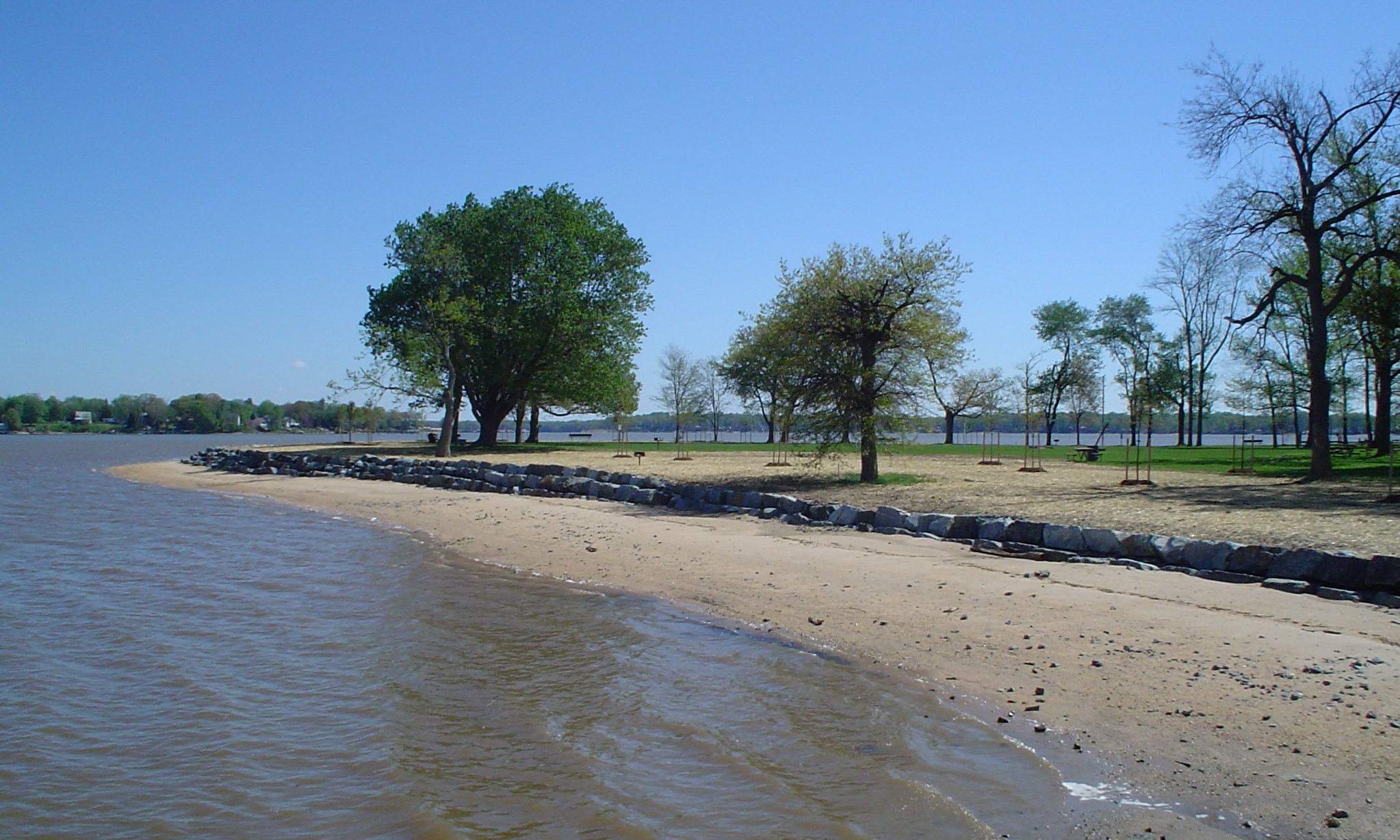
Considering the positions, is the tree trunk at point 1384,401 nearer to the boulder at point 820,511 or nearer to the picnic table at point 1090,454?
the picnic table at point 1090,454

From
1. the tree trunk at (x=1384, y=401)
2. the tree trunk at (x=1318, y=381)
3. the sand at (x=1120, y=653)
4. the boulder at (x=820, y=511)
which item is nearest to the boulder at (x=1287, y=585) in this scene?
the sand at (x=1120, y=653)

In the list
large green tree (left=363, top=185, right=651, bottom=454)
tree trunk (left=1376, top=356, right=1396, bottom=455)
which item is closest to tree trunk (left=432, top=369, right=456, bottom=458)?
large green tree (left=363, top=185, right=651, bottom=454)

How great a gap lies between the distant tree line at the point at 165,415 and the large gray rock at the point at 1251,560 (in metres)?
121

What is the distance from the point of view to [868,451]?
20.8 m

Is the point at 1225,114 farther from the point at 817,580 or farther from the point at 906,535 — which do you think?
the point at 817,580

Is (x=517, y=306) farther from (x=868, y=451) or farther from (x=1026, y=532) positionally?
(x=1026, y=532)

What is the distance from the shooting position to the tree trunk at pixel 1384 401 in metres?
29.4

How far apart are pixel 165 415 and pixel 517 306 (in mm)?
139651

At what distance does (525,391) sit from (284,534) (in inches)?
886

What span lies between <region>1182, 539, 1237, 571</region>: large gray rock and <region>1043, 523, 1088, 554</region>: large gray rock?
1.39 meters

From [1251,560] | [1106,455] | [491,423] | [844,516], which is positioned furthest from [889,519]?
[491,423]

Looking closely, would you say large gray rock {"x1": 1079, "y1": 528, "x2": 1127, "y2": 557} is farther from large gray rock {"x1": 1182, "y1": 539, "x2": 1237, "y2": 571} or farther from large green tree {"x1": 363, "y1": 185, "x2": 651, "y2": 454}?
large green tree {"x1": 363, "y1": 185, "x2": 651, "y2": 454}

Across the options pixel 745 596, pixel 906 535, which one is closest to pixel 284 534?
pixel 745 596

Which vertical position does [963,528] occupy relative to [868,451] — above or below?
below
